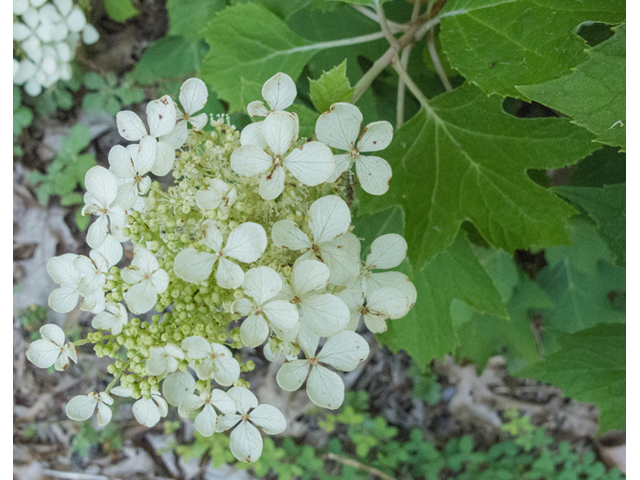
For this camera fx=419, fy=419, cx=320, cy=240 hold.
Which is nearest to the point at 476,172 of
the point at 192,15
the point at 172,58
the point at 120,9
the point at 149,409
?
the point at 149,409

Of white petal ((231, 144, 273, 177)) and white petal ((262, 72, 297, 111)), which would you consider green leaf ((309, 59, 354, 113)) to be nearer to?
white petal ((262, 72, 297, 111))

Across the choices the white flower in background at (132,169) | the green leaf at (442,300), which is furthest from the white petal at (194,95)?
the green leaf at (442,300)

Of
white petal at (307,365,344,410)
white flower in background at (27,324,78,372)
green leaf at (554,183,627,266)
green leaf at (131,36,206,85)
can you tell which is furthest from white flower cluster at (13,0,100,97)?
green leaf at (554,183,627,266)

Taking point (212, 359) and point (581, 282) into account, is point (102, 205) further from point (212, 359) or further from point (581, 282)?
point (581, 282)

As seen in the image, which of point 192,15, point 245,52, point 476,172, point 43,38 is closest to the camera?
point 476,172

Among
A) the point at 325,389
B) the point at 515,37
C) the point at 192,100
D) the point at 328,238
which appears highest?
the point at 515,37

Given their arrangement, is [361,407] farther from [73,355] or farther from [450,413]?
[73,355]

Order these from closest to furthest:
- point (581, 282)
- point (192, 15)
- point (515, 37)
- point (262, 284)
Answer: point (262, 284) < point (515, 37) < point (192, 15) < point (581, 282)
